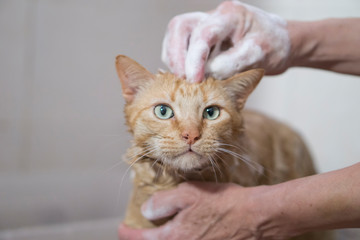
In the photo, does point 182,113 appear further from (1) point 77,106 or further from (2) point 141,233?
(1) point 77,106

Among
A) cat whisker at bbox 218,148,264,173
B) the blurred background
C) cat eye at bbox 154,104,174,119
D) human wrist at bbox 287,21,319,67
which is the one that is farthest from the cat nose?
the blurred background

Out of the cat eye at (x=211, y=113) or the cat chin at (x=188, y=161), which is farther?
the cat eye at (x=211, y=113)

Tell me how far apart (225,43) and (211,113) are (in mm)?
311

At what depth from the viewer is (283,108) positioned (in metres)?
2.59

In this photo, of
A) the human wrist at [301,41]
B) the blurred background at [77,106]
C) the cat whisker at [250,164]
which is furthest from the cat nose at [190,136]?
the blurred background at [77,106]

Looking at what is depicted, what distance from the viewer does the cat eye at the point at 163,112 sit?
1.05 m

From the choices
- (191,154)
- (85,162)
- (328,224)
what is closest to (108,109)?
(85,162)

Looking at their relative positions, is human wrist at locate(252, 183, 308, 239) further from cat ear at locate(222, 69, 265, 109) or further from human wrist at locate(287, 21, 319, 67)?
human wrist at locate(287, 21, 319, 67)

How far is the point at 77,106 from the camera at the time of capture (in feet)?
7.45

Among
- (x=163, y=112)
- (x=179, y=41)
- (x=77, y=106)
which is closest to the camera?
(x=163, y=112)

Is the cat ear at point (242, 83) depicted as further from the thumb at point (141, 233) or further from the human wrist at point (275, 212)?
the thumb at point (141, 233)

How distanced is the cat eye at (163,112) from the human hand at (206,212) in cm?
26

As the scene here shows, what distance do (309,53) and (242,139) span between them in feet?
1.57

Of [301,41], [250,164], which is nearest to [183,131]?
[250,164]
